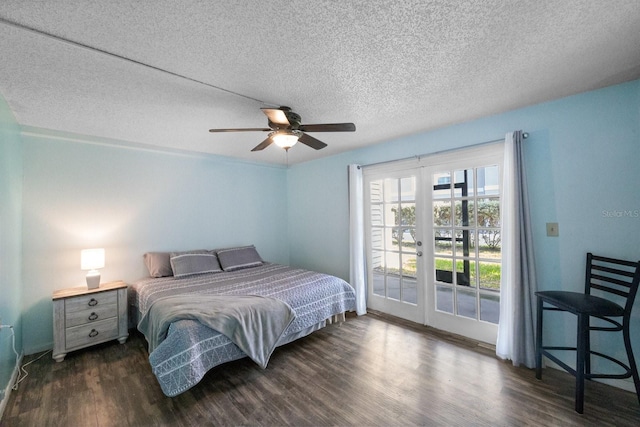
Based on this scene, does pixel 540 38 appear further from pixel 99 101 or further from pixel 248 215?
pixel 248 215

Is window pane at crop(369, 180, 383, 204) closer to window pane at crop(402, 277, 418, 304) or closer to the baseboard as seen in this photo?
window pane at crop(402, 277, 418, 304)

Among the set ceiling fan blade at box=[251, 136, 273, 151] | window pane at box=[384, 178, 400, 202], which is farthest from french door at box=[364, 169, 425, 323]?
ceiling fan blade at box=[251, 136, 273, 151]

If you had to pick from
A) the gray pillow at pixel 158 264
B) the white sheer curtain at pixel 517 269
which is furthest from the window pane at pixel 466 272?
the gray pillow at pixel 158 264

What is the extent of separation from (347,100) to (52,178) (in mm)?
3250

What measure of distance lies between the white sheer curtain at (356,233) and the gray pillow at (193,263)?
1892mm

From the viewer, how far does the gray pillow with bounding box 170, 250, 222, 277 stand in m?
3.28

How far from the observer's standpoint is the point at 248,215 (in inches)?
175

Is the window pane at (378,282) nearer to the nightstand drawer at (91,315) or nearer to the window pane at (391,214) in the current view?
the window pane at (391,214)

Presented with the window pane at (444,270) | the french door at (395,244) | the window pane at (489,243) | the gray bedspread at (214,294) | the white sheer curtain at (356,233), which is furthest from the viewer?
the white sheer curtain at (356,233)

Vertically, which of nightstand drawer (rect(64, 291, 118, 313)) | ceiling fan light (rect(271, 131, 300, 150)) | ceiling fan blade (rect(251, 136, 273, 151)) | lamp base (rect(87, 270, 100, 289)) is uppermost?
ceiling fan blade (rect(251, 136, 273, 151))

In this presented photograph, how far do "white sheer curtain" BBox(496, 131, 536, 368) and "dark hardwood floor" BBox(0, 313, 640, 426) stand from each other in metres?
0.20

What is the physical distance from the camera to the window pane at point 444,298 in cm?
295

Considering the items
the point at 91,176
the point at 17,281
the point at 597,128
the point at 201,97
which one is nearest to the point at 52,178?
the point at 91,176

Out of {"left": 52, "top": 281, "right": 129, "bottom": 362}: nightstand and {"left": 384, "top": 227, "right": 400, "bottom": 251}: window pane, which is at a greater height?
{"left": 384, "top": 227, "right": 400, "bottom": 251}: window pane
